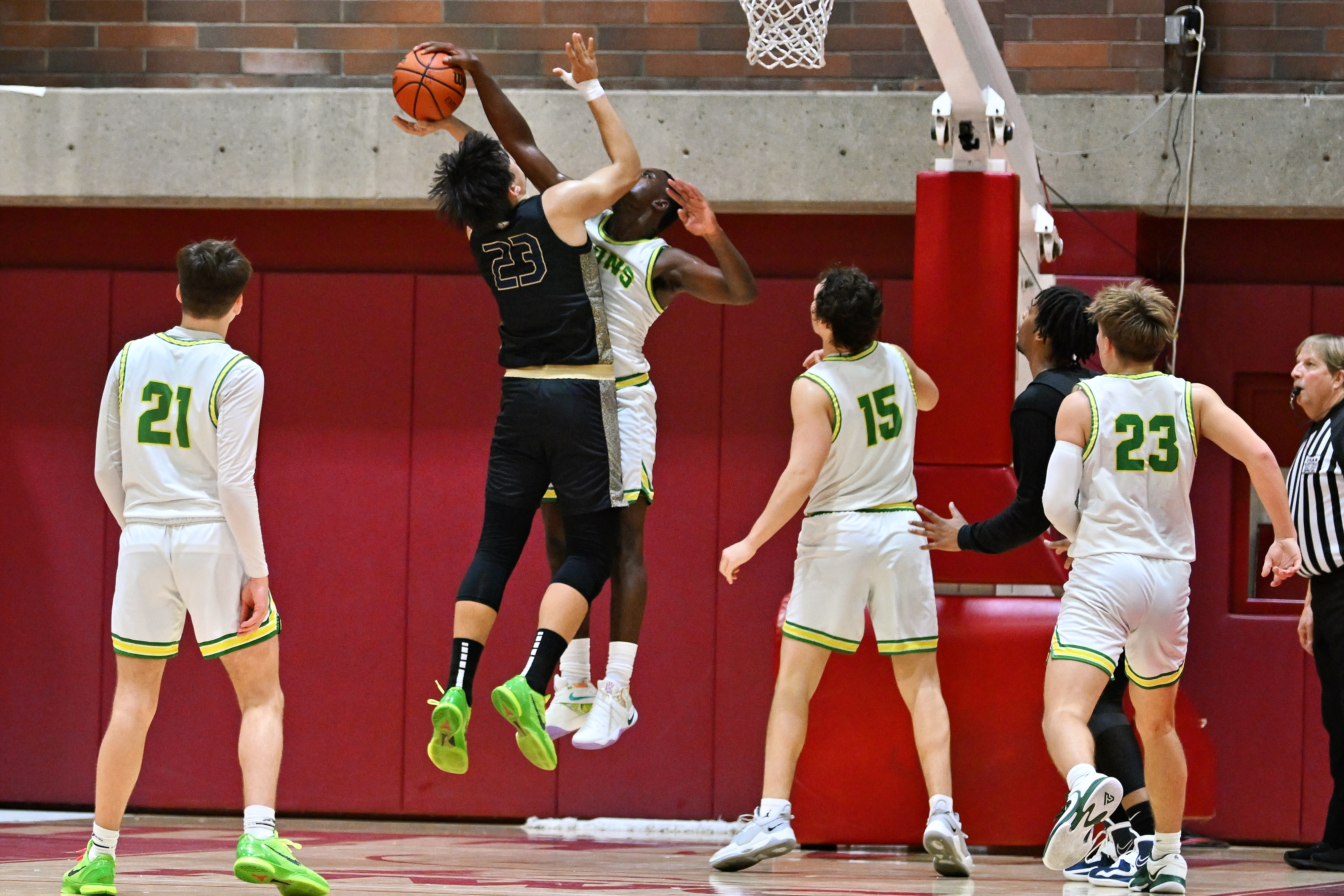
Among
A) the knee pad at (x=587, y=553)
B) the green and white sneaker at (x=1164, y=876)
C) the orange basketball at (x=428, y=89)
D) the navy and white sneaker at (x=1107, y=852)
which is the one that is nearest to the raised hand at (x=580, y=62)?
the orange basketball at (x=428, y=89)

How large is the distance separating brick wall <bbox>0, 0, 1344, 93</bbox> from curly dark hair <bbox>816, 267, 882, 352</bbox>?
7.93 feet

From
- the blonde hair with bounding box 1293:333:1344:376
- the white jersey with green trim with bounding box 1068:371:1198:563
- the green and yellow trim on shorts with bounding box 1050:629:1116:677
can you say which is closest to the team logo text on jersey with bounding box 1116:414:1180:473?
the white jersey with green trim with bounding box 1068:371:1198:563

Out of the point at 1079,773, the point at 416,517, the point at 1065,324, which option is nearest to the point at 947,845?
the point at 1079,773

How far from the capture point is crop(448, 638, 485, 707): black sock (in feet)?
16.7

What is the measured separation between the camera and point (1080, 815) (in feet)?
14.8

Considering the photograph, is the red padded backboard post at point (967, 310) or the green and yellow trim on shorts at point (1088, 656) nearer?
the green and yellow trim on shorts at point (1088, 656)

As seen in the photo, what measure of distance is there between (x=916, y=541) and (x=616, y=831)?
108 inches

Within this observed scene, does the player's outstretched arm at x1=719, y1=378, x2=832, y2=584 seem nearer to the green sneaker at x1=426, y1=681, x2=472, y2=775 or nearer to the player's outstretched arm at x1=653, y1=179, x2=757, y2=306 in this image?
the player's outstretched arm at x1=653, y1=179, x2=757, y2=306

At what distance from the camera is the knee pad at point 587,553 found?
5184 millimetres

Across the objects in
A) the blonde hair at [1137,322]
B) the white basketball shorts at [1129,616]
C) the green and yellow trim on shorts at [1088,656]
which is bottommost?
→ the green and yellow trim on shorts at [1088,656]

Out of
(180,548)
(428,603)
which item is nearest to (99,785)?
(180,548)

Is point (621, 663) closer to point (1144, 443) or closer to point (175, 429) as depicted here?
point (175, 429)

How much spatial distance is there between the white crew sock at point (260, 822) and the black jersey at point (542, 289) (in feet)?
5.53

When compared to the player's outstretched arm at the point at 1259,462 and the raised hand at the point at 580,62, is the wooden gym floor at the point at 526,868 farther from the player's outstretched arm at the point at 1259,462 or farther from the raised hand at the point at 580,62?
the raised hand at the point at 580,62
